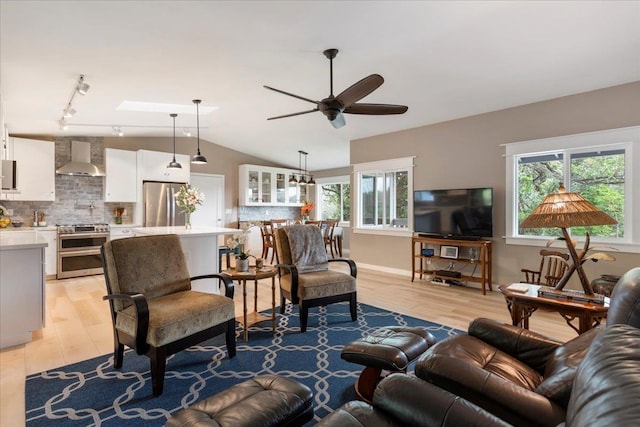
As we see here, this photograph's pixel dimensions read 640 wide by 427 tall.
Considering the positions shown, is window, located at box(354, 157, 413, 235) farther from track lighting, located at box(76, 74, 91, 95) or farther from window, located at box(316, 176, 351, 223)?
track lighting, located at box(76, 74, 91, 95)

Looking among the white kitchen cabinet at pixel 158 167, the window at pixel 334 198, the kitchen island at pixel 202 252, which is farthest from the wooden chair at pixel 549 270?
the white kitchen cabinet at pixel 158 167

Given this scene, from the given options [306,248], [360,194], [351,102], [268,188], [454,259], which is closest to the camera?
[351,102]

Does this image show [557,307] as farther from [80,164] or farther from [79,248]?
[80,164]

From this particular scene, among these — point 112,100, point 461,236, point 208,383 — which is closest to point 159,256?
point 208,383

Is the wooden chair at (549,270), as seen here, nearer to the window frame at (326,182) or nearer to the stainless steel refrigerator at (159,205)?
the window frame at (326,182)

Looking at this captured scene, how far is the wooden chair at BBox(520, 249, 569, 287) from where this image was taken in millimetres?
3806

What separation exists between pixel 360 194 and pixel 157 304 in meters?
4.84

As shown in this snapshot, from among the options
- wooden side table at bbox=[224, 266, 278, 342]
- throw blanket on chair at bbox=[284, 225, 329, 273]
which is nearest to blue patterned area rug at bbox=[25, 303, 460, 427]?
wooden side table at bbox=[224, 266, 278, 342]

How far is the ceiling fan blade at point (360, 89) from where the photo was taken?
266 centimetres

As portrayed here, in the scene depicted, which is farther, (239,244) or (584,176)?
(584,176)

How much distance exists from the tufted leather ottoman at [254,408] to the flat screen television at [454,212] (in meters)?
4.06

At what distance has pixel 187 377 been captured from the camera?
238 centimetres

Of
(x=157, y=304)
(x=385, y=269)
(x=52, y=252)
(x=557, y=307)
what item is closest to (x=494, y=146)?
(x=385, y=269)

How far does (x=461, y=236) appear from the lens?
498 cm
